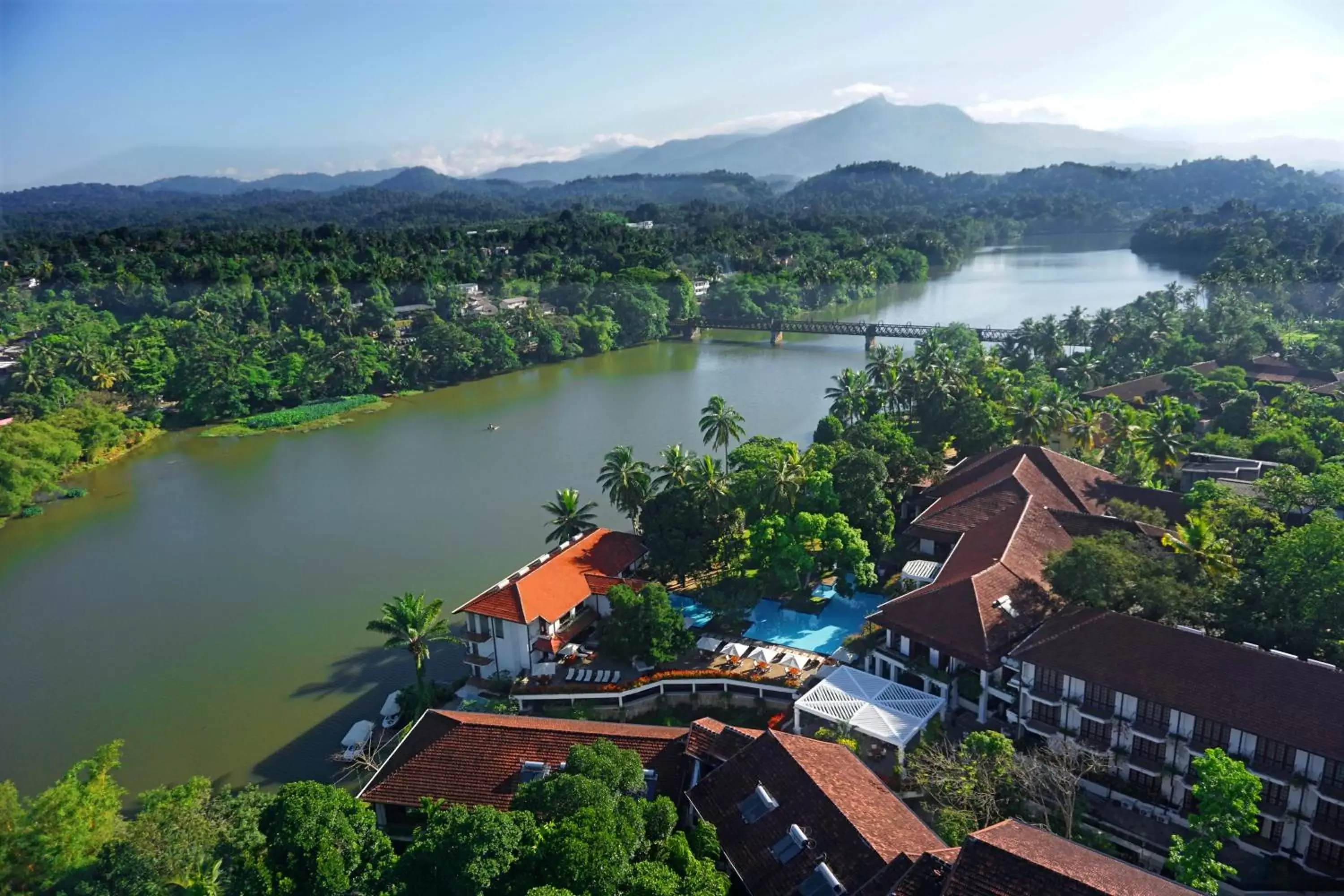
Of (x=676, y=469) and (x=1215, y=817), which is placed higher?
(x=676, y=469)

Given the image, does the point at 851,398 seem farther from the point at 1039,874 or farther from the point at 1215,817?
the point at 1039,874

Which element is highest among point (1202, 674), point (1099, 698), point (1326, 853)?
point (1202, 674)

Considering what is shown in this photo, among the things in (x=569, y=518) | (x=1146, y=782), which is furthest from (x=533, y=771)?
(x=569, y=518)

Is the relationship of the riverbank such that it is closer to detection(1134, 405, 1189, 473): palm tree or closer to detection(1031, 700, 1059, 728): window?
detection(1134, 405, 1189, 473): palm tree

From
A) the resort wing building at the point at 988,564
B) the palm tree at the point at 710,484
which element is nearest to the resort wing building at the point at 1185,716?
the resort wing building at the point at 988,564

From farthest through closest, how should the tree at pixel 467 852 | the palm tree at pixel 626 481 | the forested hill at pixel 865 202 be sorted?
the forested hill at pixel 865 202, the palm tree at pixel 626 481, the tree at pixel 467 852

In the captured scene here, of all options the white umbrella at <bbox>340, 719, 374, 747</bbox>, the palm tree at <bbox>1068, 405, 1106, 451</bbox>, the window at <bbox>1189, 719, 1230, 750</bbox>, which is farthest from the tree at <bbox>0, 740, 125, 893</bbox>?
the palm tree at <bbox>1068, 405, 1106, 451</bbox>

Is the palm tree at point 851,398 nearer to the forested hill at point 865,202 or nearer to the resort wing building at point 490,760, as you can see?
the resort wing building at point 490,760

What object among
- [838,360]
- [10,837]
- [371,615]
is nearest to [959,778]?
[10,837]
